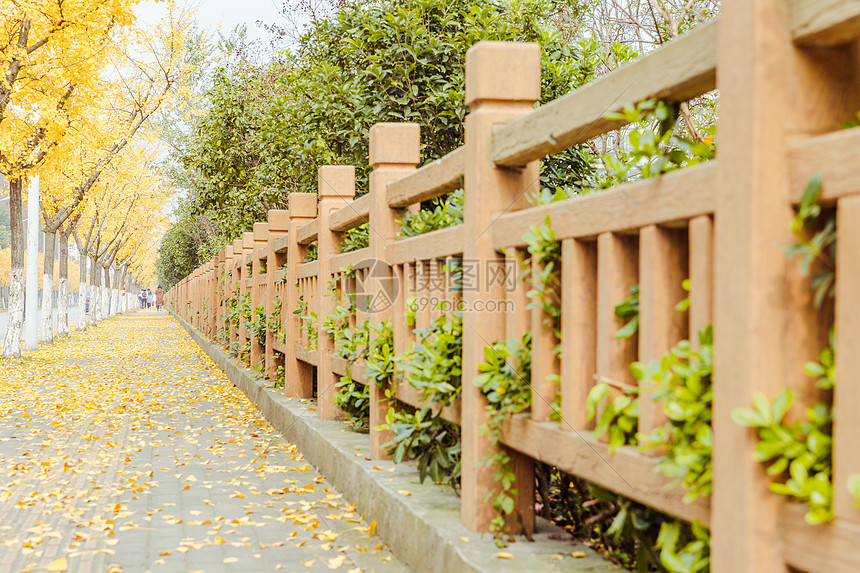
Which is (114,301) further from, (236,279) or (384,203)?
(384,203)

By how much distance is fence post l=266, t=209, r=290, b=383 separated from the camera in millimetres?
9484

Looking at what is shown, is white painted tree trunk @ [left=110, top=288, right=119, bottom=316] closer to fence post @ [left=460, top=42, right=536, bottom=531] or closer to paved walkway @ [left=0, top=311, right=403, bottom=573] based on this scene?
paved walkway @ [left=0, top=311, right=403, bottom=573]

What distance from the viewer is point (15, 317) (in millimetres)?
15617

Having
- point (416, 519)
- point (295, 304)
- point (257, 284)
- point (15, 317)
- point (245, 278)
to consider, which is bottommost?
point (416, 519)

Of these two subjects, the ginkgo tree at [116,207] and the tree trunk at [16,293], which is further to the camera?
the ginkgo tree at [116,207]

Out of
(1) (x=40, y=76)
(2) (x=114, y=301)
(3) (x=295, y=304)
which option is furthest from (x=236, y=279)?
(2) (x=114, y=301)

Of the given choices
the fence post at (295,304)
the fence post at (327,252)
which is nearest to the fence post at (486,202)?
the fence post at (327,252)

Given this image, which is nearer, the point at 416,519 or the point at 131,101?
the point at 416,519

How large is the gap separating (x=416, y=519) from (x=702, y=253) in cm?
213

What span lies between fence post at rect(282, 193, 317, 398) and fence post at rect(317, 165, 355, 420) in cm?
150

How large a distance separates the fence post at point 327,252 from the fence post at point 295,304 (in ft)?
4.92

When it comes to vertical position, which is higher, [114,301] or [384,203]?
[384,203]

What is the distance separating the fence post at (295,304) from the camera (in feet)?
27.0

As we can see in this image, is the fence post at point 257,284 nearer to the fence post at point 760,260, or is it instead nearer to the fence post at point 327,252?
the fence post at point 327,252
